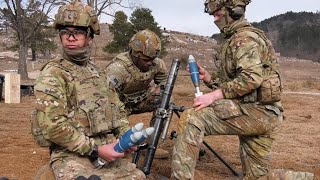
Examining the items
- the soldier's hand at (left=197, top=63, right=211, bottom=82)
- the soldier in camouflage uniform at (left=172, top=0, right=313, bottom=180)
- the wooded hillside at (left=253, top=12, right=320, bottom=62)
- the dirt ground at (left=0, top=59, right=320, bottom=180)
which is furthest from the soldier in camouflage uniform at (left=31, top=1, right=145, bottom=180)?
the wooded hillside at (left=253, top=12, right=320, bottom=62)

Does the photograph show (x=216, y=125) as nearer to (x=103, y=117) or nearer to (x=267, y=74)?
(x=267, y=74)

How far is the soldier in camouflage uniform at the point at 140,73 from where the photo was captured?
5.41 metres

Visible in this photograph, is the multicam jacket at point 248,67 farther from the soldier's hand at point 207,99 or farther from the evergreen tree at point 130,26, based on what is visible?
the evergreen tree at point 130,26

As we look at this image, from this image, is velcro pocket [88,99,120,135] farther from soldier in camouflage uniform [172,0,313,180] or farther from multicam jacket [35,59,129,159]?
soldier in camouflage uniform [172,0,313,180]

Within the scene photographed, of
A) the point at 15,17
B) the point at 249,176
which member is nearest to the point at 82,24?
the point at 249,176

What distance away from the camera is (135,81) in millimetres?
5750

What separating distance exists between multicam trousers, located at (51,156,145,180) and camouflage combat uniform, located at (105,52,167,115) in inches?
73.0

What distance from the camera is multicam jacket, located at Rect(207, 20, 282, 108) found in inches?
163

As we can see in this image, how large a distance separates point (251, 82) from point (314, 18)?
396 feet

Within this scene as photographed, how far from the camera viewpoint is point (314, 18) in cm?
11806

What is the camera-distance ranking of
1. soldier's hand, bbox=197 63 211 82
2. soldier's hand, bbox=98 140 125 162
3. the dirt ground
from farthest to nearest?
the dirt ground → soldier's hand, bbox=197 63 211 82 → soldier's hand, bbox=98 140 125 162

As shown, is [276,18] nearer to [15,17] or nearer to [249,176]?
[15,17]

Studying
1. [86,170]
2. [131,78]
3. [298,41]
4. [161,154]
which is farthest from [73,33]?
[298,41]

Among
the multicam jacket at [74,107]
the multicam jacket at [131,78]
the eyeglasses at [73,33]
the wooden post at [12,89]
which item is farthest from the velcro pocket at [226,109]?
the wooden post at [12,89]
